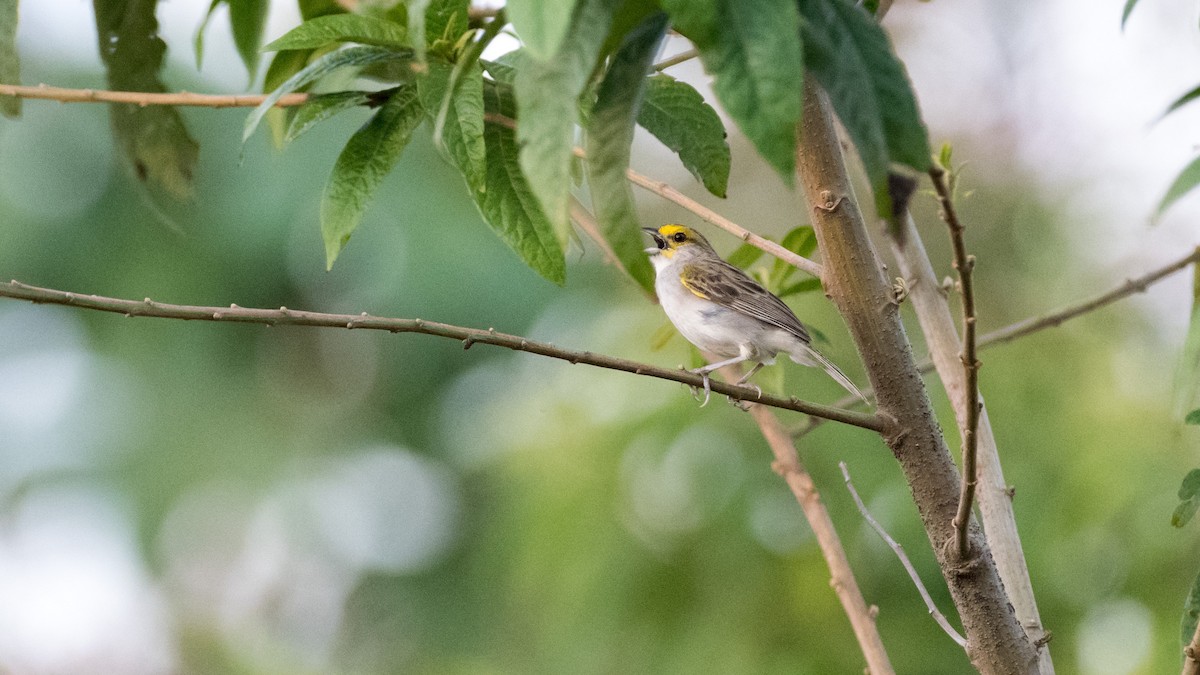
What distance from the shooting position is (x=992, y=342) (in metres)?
1.55

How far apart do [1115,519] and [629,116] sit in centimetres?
181

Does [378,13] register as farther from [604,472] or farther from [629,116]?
[604,472]

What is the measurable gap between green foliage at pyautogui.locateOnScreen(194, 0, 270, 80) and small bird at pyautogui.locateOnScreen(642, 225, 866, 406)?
0.97 meters

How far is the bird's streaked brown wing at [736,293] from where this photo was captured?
232 cm

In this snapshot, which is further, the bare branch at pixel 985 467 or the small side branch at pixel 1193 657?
the bare branch at pixel 985 467

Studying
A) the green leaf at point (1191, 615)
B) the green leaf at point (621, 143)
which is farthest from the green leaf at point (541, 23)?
the green leaf at point (1191, 615)

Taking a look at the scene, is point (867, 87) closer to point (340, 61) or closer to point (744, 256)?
point (340, 61)

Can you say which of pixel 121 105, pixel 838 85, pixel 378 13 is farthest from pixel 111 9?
pixel 838 85

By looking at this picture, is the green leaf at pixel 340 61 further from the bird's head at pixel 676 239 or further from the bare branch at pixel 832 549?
the bird's head at pixel 676 239

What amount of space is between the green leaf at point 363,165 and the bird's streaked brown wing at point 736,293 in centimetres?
115

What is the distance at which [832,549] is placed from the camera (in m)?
1.49

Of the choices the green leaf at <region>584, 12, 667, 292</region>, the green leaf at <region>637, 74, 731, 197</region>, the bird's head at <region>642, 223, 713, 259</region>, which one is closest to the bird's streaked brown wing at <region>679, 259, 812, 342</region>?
the bird's head at <region>642, 223, 713, 259</region>

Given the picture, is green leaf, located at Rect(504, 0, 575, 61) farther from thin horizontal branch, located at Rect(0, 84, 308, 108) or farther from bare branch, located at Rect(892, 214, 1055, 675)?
thin horizontal branch, located at Rect(0, 84, 308, 108)

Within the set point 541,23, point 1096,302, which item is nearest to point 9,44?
point 541,23
